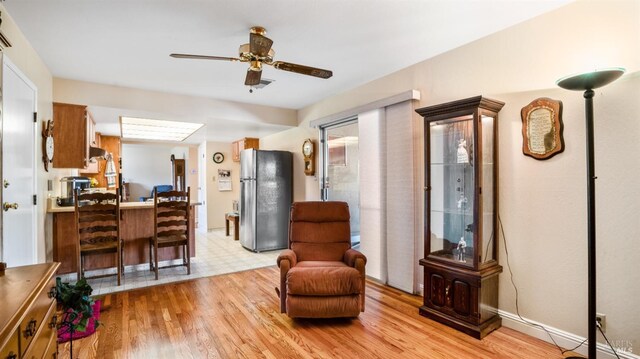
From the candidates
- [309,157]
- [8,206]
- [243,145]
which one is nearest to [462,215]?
[309,157]

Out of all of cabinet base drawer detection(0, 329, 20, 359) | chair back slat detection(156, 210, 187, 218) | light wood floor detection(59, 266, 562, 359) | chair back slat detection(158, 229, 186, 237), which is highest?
chair back slat detection(156, 210, 187, 218)

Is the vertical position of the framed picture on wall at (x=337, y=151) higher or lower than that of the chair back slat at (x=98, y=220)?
higher

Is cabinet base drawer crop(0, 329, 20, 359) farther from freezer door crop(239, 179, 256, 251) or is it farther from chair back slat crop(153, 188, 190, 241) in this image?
freezer door crop(239, 179, 256, 251)

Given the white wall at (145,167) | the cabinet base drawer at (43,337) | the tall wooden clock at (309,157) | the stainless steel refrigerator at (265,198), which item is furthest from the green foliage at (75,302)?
the white wall at (145,167)

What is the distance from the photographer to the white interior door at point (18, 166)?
222cm

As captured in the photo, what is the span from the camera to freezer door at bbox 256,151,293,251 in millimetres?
5137

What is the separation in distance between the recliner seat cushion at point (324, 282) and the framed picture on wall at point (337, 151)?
2.27 m

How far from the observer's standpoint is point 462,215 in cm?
269

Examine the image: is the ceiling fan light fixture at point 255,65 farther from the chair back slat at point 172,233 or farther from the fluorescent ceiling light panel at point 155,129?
the fluorescent ceiling light panel at point 155,129

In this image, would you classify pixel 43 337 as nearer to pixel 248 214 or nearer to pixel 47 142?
pixel 47 142

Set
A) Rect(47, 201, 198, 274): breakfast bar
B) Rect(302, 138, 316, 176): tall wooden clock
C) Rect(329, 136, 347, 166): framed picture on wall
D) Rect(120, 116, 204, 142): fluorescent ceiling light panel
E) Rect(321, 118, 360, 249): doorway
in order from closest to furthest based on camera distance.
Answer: Rect(47, 201, 198, 274): breakfast bar → Rect(321, 118, 360, 249): doorway → Rect(329, 136, 347, 166): framed picture on wall → Rect(302, 138, 316, 176): tall wooden clock → Rect(120, 116, 204, 142): fluorescent ceiling light panel

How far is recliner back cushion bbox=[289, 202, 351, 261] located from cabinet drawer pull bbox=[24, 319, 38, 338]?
80.8 inches

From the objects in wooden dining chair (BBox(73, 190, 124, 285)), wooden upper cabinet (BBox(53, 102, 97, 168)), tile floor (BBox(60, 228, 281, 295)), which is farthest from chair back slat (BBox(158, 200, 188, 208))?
wooden upper cabinet (BBox(53, 102, 97, 168))

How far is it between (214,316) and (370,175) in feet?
7.37
